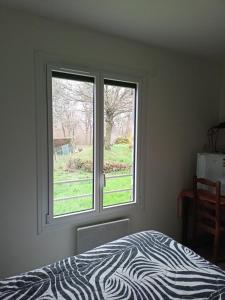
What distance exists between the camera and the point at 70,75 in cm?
208

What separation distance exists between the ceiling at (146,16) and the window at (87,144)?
42 cm

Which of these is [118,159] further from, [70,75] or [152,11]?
[152,11]

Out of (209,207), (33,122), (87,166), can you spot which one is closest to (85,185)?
(87,166)

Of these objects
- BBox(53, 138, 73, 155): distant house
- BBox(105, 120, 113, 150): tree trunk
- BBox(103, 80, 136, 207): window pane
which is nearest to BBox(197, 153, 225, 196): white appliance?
BBox(103, 80, 136, 207): window pane

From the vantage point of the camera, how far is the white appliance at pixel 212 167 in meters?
2.52

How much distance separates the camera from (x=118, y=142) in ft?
7.88

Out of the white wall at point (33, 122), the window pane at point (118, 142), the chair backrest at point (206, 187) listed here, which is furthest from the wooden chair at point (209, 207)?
the window pane at point (118, 142)

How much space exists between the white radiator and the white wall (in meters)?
0.08

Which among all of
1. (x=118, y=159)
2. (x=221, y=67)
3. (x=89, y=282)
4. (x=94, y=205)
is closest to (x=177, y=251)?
(x=89, y=282)

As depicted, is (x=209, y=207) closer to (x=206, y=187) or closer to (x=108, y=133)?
(x=206, y=187)

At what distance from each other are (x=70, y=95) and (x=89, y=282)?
5.03 feet

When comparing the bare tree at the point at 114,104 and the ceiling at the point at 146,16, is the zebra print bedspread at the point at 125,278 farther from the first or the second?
the ceiling at the point at 146,16

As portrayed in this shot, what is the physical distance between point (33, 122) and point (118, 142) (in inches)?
35.4

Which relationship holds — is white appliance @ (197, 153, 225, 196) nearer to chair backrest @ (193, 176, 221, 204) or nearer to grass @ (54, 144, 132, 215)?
chair backrest @ (193, 176, 221, 204)
